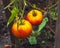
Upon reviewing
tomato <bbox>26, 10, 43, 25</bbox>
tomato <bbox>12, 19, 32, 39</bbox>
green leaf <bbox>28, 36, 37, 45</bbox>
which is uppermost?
tomato <bbox>26, 10, 43, 25</bbox>

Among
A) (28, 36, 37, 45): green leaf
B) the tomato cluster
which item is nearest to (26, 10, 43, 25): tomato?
the tomato cluster

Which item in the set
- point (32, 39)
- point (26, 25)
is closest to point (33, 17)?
point (26, 25)

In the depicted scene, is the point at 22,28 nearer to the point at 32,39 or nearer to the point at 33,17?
the point at 33,17

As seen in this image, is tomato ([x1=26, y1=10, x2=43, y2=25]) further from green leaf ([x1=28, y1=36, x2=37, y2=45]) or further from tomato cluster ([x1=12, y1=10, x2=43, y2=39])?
green leaf ([x1=28, y1=36, x2=37, y2=45])

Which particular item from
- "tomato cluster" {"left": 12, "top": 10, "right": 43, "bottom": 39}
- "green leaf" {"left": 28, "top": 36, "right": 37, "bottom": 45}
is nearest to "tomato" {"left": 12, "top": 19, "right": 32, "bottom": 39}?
"tomato cluster" {"left": 12, "top": 10, "right": 43, "bottom": 39}

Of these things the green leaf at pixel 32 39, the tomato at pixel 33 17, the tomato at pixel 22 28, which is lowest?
the green leaf at pixel 32 39

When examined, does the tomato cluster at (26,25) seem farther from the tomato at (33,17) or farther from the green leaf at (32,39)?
the green leaf at (32,39)

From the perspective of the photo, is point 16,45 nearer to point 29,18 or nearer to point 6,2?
point 6,2

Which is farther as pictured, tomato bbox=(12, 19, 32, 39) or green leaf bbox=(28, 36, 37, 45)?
green leaf bbox=(28, 36, 37, 45)

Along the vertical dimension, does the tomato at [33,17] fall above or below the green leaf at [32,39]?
above

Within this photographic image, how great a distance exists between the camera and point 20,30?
905 millimetres

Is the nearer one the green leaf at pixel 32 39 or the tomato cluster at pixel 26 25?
the tomato cluster at pixel 26 25

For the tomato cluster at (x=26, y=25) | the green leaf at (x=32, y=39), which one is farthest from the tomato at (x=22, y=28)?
the green leaf at (x=32, y=39)

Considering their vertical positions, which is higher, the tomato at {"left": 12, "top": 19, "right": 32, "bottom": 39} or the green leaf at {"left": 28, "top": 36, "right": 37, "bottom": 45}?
the tomato at {"left": 12, "top": 19, "right": 32, "bottom": 39}
